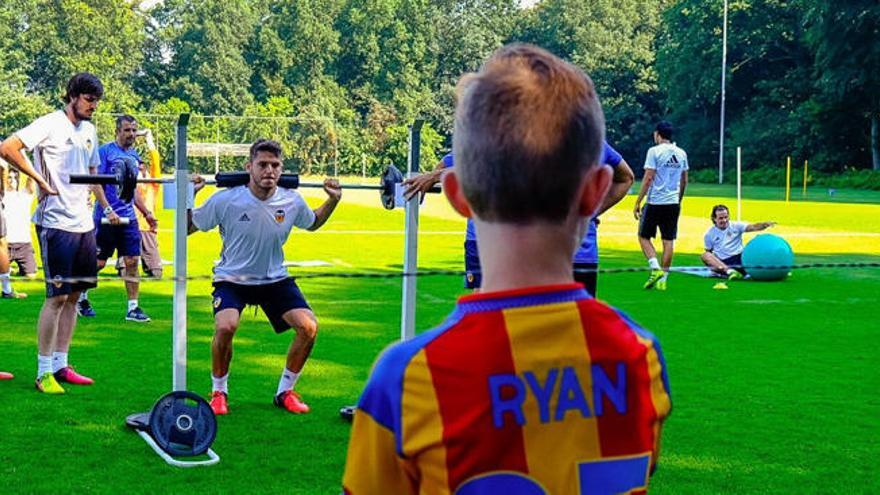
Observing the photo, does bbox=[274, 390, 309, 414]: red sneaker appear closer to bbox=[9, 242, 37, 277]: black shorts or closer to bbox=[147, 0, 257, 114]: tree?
bbox=[9, 242, 37, 277]: black shorts

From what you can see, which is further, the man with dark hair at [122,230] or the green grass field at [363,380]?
the man with dark hair at [122,230]

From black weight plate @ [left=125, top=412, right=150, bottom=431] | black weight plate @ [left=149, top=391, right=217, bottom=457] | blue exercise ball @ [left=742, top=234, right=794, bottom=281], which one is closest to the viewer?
black weight plate @ [left=149, top=391, right=217, bottom=457]

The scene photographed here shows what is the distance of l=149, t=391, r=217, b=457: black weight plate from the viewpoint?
6.54m

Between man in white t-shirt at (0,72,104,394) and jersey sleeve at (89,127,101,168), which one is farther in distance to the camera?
jersey sleeve at (89,127,101,168)

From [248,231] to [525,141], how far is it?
609cm

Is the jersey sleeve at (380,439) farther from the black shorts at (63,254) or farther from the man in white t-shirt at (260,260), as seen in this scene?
the black shorts at (63,254)

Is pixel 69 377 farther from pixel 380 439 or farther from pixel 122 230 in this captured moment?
pixel 380 439

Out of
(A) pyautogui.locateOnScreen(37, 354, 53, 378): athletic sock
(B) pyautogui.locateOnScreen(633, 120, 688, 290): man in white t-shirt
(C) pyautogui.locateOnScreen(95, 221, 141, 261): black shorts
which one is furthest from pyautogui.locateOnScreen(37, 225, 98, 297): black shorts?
(B) pyautogui.locateOnScreen(633, 120, 688, 290): man in white t-shirt

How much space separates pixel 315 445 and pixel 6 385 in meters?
2.80

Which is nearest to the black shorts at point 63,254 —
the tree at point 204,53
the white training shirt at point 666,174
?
the white training shirt at point 666,174

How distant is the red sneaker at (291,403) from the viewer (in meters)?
7.70

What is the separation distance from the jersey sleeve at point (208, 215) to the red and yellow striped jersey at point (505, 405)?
583 centimetres

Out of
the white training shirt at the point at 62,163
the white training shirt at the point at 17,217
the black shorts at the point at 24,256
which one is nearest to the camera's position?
the white training shirt at the point at 62,163

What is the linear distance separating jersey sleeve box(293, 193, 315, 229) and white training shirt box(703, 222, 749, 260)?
383 inches
